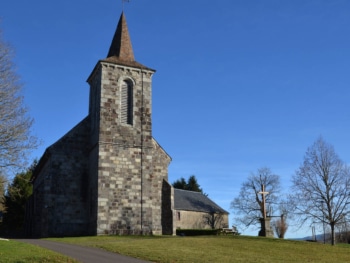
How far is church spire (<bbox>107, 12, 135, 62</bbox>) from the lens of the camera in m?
34.1

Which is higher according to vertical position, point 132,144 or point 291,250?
point 132,144

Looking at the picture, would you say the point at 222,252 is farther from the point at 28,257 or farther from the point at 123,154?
the point at 123,154

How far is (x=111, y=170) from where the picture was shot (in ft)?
97.2

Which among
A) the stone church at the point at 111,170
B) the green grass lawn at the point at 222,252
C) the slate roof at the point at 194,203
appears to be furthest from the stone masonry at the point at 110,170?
the slate roof at the point at 194,203

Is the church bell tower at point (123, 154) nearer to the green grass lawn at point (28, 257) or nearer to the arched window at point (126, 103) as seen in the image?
the arched window at point (126, 103)

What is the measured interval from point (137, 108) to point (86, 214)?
30.4 ft

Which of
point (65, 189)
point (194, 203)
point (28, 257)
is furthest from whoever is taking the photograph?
point (194, 203)

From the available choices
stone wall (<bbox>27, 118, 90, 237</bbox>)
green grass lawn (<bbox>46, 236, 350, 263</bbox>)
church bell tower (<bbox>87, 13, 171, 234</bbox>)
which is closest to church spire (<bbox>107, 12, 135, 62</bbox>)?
church bell tower (<bbox>87, 13, 171, 234</bbox>)

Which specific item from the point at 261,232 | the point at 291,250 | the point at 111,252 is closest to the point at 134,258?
the point at 111,252

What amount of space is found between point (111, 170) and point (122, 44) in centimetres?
1164

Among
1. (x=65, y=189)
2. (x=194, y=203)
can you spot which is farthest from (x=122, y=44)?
(x=194, y=203)

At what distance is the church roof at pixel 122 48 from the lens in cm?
3312

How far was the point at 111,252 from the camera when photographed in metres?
17.5

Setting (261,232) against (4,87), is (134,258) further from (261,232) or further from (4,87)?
(261,232)
